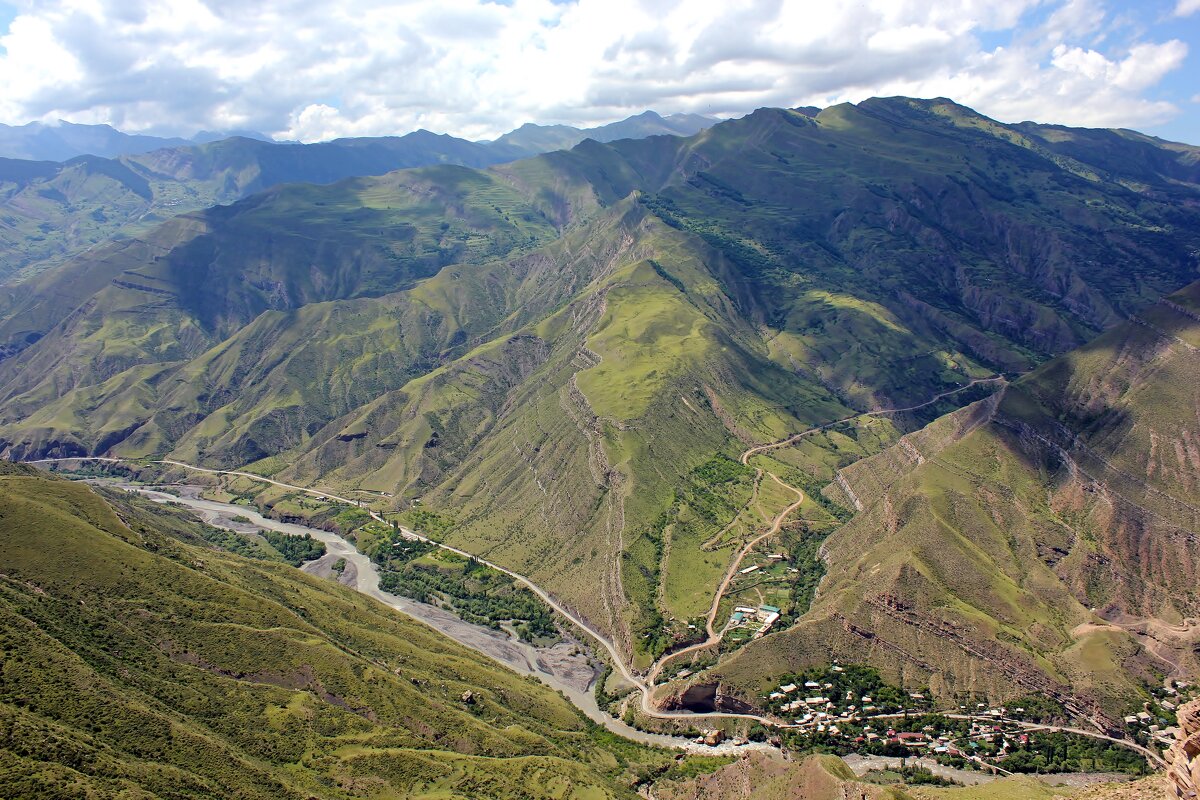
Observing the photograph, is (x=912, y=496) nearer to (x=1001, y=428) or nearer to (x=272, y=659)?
(x=1001, y=428)

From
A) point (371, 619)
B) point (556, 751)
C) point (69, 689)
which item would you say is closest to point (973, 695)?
point (556, 751)

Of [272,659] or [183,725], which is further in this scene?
[272,659]

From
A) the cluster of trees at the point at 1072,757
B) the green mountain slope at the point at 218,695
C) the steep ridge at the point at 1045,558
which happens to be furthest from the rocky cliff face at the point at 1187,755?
the steep ridge at the point at 1045,558

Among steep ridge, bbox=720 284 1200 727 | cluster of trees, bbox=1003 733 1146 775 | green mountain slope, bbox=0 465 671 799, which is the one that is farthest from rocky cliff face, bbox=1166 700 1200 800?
steep ridge, bbox=720 284 1200 727

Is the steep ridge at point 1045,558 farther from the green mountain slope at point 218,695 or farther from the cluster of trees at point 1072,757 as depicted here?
the green mountain slope at point 218,695

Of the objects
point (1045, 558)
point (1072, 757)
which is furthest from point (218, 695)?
point (1045, 558)

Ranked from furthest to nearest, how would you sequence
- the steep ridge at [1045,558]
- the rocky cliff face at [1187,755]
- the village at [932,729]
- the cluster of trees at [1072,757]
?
the steep ridge at [1045,558] < the village at [932,729] < the cluster of trees at [1072,757] < the rocky cliff face at [1187,755]

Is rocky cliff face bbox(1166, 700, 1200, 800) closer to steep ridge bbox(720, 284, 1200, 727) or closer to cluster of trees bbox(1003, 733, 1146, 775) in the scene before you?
cluster of trees bbox(1003, 733, 1146, 775)
